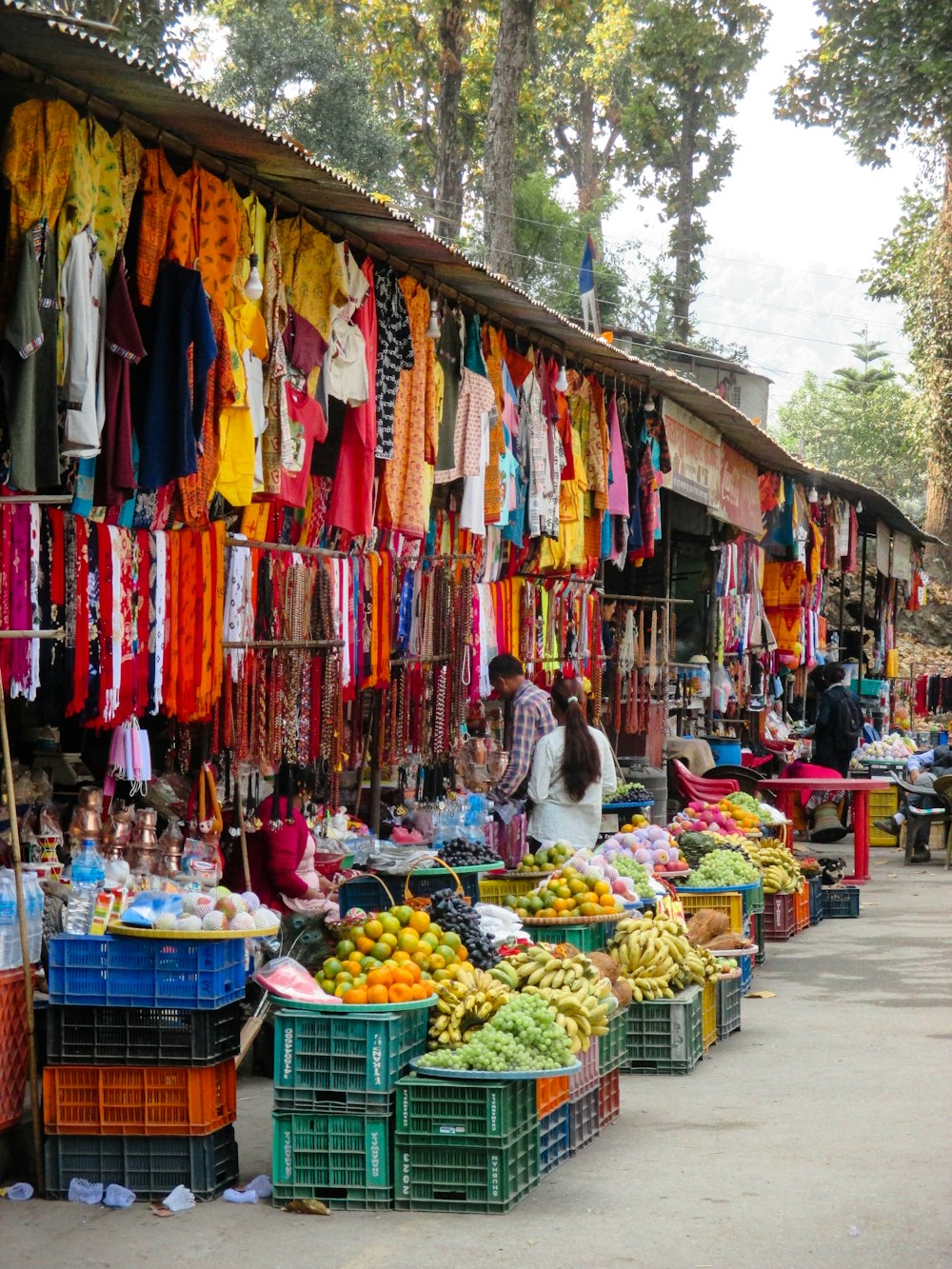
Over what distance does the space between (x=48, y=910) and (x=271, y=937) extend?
1047 millimetres

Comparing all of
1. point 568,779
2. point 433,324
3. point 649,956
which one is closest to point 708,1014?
point 649,956

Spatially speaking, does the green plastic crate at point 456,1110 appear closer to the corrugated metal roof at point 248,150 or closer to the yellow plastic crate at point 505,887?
the yellow plastic crate at point 505,887

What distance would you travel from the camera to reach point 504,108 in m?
19.9

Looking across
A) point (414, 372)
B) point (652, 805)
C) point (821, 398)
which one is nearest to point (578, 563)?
point (652, 805)

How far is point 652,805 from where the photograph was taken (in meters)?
13.3

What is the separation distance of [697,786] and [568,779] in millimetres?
5726

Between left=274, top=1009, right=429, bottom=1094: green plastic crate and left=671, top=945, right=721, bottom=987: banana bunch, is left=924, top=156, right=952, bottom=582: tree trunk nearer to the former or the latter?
left=671, top=945, right=721, bottom=987: banana bunch

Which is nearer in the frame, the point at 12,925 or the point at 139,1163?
the point at 139,1163

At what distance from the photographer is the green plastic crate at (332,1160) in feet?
17.1

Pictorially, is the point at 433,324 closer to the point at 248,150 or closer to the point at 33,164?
the point at 248,150

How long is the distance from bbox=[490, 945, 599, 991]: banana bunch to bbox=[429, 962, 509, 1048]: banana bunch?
0.37 m

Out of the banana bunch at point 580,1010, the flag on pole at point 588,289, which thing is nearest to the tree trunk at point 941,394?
the flag on pole at point 588,289

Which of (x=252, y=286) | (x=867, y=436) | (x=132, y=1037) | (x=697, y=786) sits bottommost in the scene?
(x=132, y=1037)

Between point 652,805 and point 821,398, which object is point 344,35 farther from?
point 821,398
